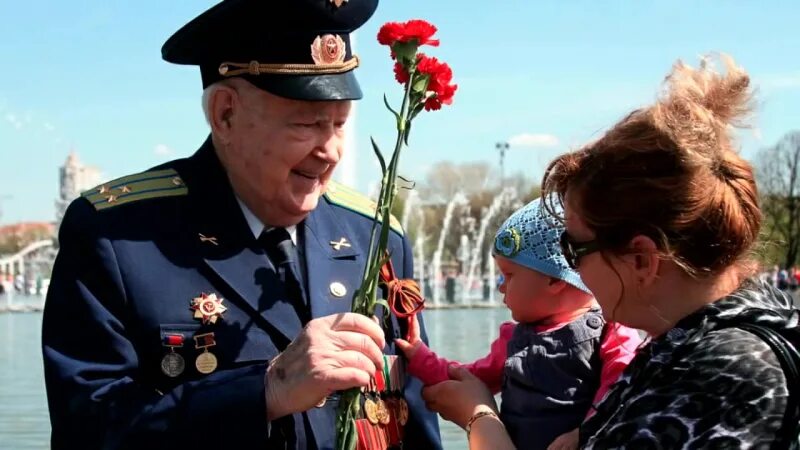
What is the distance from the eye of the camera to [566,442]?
9.45 ft

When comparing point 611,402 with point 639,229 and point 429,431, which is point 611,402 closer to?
point 639,229

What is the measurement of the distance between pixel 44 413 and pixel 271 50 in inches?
275

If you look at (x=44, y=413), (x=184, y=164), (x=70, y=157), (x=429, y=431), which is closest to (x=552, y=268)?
(x=429, y=431)

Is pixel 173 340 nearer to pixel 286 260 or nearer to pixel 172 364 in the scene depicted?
pixel 172 364

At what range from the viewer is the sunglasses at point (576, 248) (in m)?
2.40

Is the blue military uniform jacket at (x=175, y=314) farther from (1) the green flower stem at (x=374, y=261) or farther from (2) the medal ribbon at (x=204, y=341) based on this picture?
(1) the green flower stem at (x=374, y=261)

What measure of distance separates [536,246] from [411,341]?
18.8 inches

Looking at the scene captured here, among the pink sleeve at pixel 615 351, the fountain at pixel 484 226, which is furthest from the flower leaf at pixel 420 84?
the fountain at pixel 484 226

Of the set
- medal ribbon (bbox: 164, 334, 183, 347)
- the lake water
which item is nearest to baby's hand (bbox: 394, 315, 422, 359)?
medal ribbon (bbox: 164, 334, 183, 347)

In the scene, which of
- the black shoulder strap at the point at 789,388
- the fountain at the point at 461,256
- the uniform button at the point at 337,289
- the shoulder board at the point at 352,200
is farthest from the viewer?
the fountain at the point at 461,256

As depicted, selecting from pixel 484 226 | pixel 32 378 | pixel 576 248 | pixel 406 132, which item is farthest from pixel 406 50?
pixel 484 226

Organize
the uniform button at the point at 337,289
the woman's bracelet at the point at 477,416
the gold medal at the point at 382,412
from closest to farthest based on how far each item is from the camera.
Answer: the woman's bracelet at the point at 477,416
the gold medal at the point at 382,412
the uniform button at the point at 337,289

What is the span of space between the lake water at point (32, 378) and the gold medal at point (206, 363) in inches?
177

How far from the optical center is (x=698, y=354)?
2.18m
